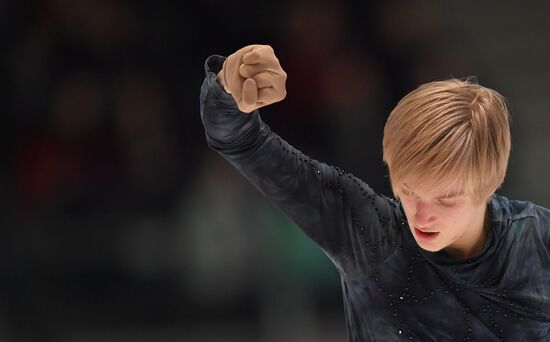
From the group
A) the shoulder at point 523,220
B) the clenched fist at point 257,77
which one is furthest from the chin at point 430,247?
the clenched fist at point 257,77

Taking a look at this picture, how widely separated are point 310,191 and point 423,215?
32 centimetres

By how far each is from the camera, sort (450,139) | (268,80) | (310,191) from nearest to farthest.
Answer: (268,80) → (450,139) → (310,191)

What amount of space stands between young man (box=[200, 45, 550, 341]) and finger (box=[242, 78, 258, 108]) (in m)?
0.19

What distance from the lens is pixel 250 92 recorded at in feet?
6.16

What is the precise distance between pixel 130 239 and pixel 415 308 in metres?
2.20

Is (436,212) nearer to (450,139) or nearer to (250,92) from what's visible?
(450,139)

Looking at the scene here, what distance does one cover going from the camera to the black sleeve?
7.02 ft

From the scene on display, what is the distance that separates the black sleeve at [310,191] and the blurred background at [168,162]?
191 centimetres

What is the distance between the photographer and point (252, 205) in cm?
431

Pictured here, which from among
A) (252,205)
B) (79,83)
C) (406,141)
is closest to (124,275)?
(252,205)

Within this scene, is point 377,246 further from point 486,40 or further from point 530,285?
point 486,40

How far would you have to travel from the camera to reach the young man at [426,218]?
2.10 meters

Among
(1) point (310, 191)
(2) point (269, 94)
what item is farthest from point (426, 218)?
(2) point (269, 94)

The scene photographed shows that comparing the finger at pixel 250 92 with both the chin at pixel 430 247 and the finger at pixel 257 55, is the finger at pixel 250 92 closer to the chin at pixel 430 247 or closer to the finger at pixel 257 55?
the finger at pixel 257 55
